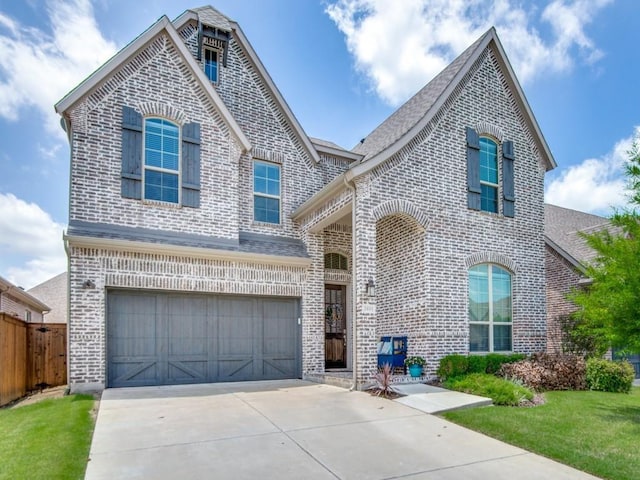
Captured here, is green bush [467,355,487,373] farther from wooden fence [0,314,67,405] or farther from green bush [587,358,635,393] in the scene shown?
wooden fence [0,314,67,405]

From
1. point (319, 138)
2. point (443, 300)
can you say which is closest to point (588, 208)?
point (319, 138)

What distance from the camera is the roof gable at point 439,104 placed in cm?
1090

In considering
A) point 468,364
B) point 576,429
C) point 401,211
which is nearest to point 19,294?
point 401,211

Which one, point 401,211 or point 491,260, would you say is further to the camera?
point 491,260

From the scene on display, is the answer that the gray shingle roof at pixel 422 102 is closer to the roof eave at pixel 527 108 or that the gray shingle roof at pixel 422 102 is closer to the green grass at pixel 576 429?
the roof eave at pixel 527 108

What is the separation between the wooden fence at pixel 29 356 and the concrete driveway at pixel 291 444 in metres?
3.01

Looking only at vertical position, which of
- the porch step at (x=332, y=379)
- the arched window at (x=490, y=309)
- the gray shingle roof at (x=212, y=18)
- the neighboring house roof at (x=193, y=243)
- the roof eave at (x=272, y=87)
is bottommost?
the porch step at (x=332, y=379)

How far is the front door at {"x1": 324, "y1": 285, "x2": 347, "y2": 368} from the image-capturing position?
13.3 metres

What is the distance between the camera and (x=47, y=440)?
5902mm

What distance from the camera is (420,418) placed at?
7.36 m

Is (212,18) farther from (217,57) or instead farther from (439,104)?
(439,104)

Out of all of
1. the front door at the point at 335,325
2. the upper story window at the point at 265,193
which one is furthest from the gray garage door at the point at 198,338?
the upper story window at the point at 265,193

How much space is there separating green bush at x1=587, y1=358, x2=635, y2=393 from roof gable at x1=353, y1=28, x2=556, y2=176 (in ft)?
19.6

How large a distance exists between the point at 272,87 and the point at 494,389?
9.98 m
